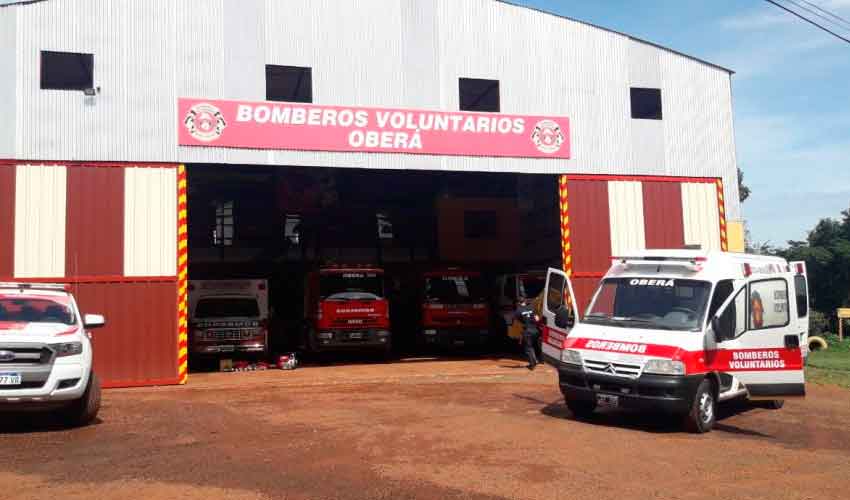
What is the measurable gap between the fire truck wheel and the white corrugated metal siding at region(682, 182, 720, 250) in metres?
9.36

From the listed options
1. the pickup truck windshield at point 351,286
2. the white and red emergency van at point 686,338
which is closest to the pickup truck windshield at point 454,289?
the pickup truck windshield at point 351,286

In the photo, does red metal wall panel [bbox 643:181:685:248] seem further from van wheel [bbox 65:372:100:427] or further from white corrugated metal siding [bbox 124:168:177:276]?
van wheel [bbox 65:372:100:427]

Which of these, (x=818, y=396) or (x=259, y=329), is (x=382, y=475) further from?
(x=259, y=329)

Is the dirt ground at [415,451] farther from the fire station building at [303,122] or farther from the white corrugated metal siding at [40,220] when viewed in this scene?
the fire station building at [303,122]

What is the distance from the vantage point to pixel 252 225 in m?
30.5

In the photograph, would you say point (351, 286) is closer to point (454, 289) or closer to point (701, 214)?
point (454, 289)

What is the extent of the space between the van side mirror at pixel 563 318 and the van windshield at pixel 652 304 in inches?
14.7

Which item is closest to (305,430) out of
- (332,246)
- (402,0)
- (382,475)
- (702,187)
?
(382,475)

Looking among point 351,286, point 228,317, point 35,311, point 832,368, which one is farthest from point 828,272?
point 35,311

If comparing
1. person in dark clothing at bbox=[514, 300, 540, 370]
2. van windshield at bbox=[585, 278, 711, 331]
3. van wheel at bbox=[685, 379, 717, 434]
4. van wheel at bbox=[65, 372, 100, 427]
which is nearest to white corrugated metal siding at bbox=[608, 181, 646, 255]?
person in dark clothing at bbox=[514, 300, 540, 370]

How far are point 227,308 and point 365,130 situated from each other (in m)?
5.90

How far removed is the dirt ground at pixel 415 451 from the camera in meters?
6.16

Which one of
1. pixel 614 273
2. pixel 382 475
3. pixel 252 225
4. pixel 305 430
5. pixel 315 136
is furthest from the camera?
pixel 252 225

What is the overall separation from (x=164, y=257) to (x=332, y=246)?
54.2ft
